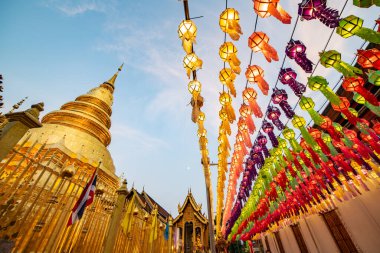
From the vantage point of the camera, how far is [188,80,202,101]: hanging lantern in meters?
→ 5.47

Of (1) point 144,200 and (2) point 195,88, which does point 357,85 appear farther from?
(1) point 144,200

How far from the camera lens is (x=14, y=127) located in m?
3.34

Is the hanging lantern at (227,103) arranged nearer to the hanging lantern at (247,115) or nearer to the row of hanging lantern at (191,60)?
the row of hanging lantern at (191,60)

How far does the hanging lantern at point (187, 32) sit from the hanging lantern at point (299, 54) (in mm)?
2243

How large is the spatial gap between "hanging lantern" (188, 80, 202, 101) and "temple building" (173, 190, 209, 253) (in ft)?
72.4

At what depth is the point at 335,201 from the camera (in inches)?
460

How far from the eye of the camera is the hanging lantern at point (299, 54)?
4112 millimetres

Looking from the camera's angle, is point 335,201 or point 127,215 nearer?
point 127,215

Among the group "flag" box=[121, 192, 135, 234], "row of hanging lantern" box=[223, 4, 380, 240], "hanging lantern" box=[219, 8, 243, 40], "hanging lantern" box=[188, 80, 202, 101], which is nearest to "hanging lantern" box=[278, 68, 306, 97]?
"row of hanging lantern" box=[223, 4, 380, 240]

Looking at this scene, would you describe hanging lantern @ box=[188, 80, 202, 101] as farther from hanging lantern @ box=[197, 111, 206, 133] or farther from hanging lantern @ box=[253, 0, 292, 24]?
hanging lantern @ box=[253, 0, 292, 24]

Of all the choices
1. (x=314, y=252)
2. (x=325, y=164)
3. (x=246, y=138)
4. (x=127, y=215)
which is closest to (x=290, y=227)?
(x=314, y=252)

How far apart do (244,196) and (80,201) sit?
11.7 m

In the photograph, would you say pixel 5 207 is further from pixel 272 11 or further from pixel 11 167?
pixel 11 167

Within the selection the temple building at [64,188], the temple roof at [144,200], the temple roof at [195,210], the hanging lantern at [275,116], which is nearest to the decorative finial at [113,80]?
the temple building at [64,188]
